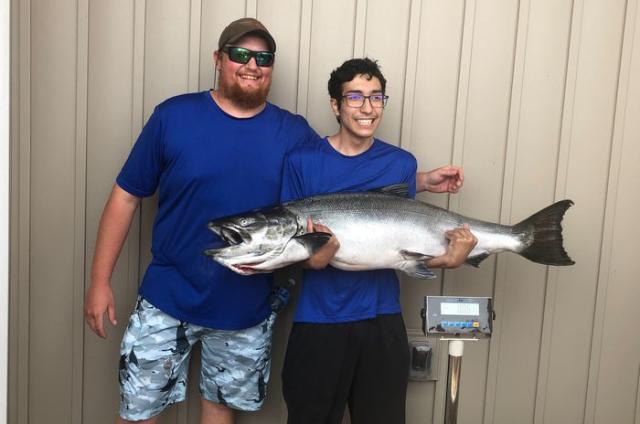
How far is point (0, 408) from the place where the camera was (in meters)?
2.31

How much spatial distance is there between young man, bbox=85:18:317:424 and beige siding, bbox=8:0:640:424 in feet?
1.20

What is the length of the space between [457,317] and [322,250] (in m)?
0.57

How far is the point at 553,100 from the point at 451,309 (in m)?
1.21

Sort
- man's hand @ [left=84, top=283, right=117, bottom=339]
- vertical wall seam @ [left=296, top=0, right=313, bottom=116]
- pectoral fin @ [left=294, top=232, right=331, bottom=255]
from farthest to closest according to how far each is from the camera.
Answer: vertical wall seam @ [left=296, top=0, right=313, bottom=116]
man's hand @ [left=84, top=283, right=117, bottom=339]
pectoral fin @ [left=294, top=232, right=331, bottom=255]

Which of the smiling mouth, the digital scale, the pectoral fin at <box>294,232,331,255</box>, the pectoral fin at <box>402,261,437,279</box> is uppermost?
the smiling mouth

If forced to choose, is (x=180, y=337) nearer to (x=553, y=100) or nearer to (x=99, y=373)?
(x=99, y=373)

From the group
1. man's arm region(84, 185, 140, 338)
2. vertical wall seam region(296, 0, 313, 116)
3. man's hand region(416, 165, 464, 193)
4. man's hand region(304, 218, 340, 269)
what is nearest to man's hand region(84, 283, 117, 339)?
man's arm region(84, 185, 140, 338)

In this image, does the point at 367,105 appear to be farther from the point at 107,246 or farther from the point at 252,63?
the point at 107,246

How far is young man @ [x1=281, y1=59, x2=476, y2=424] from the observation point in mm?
2529

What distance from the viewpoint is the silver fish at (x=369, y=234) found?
2.35 m

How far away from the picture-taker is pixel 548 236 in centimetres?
262

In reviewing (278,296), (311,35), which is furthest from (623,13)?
(278,296)

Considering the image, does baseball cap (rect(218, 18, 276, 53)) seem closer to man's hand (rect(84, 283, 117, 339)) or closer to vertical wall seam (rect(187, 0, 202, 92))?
vertical wall seam (rect(187, 0, 202, 92))

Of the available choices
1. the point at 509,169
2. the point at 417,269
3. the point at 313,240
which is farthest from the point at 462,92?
the point at 313,240
